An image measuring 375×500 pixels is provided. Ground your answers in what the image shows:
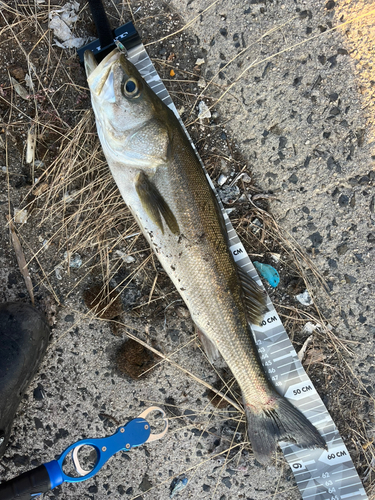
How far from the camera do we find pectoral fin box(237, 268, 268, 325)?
102 inches

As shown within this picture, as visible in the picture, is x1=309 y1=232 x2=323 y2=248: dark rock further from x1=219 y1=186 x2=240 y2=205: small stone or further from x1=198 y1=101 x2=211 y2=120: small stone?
x1=198 y1=101 x2=211 y2=120: small stone

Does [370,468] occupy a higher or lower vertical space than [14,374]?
lower

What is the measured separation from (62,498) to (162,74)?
3883mm

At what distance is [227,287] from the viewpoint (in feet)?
8.00

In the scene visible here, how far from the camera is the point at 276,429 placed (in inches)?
103

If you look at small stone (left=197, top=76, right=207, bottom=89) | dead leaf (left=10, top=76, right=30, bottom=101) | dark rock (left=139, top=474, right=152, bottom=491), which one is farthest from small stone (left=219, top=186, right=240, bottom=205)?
dark rock (left=139, top=474, right=152, bottom=491)

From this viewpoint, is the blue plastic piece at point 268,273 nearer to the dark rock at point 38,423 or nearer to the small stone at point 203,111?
the small stone at point 203,111

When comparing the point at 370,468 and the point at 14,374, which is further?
the point at 370,468

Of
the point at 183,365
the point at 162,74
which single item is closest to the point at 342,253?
the point at 183,365

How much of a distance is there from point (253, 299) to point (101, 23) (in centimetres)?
251

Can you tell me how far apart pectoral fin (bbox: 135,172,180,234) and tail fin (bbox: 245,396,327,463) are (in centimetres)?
158

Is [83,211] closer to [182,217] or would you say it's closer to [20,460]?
[182,217]

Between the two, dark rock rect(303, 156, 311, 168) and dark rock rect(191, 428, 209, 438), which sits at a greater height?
dark rock rect(303, 156, 311, 168)

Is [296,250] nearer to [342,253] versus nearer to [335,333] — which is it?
[342,253]
